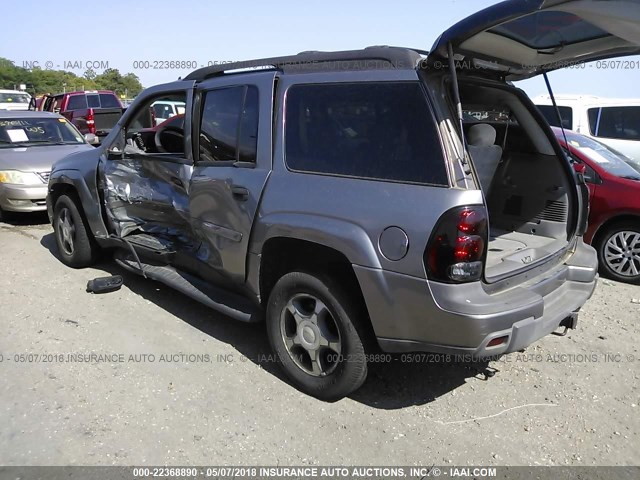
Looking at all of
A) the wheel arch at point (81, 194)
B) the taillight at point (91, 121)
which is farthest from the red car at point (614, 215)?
the taillight at point (91, 121)

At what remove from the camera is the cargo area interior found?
358 cm

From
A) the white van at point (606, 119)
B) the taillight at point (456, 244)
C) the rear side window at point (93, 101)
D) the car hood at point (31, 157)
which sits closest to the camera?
the taillight at point (456, 244)

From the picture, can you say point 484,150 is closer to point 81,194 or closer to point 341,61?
point 341,61

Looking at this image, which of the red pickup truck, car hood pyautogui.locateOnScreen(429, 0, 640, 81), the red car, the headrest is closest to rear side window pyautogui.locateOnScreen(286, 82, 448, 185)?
car hood pyautogui.locateOnScreen(429, 0, 640, 81)

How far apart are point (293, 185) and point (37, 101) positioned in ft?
69.0

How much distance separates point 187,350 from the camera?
153 inches

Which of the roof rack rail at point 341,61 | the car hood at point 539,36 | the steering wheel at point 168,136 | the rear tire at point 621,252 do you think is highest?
the car hood at point 539,36

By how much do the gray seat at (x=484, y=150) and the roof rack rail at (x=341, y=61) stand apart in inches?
34.5

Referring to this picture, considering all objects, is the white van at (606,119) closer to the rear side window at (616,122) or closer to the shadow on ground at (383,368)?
the rear side window at (616,122)

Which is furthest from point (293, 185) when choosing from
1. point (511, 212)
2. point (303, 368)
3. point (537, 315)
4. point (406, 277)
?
point (511, 212)

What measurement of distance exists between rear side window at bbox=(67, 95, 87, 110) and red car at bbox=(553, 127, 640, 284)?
15.1 m

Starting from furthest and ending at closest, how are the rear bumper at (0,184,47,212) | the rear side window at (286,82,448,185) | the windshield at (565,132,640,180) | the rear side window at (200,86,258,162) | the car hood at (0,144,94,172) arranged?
1. the car hood at (0,144,94,172)
2. the rear bumper at (0,184,47,212)
3. the windshield at (565,132,640,180)
4. the rear side window at (200,86,258,162)
5. the rear side window at (286,82,448,185)

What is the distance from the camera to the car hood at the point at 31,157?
24.5 ft

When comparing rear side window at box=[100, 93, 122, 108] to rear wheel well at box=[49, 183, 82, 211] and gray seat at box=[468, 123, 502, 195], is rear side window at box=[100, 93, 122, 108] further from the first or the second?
gray seat at box=[468, 123, 502, 195]
